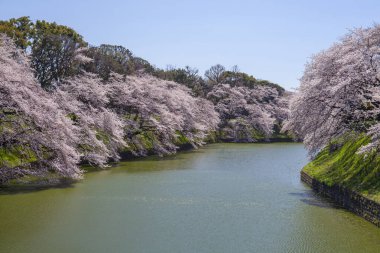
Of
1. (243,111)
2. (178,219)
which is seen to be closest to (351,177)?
(178,219)

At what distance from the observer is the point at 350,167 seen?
60.3 feet

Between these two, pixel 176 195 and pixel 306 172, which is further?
pixel 306 172

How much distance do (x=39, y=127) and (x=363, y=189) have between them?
14726mm

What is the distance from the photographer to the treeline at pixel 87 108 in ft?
61.5

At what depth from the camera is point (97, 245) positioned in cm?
1150

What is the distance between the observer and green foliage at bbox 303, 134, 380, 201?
15.4 m

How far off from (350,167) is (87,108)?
63.9 feet

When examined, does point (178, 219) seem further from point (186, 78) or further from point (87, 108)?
point (186, 78)

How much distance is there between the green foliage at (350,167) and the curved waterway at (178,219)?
1.17m

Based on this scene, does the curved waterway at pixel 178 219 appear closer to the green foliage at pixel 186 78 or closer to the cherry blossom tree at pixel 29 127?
the cherry blossom tree at pixel 29 127

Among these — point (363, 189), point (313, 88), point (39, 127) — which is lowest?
point (363, 189)

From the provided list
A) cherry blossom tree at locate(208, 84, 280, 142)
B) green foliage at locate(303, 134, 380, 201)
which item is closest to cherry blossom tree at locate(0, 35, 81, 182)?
green foliage at locate(303, 134, 380, 201)

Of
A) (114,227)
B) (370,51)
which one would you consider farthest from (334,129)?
(114,227)

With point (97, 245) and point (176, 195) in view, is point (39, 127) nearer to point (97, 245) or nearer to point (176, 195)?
point (176, 195)
